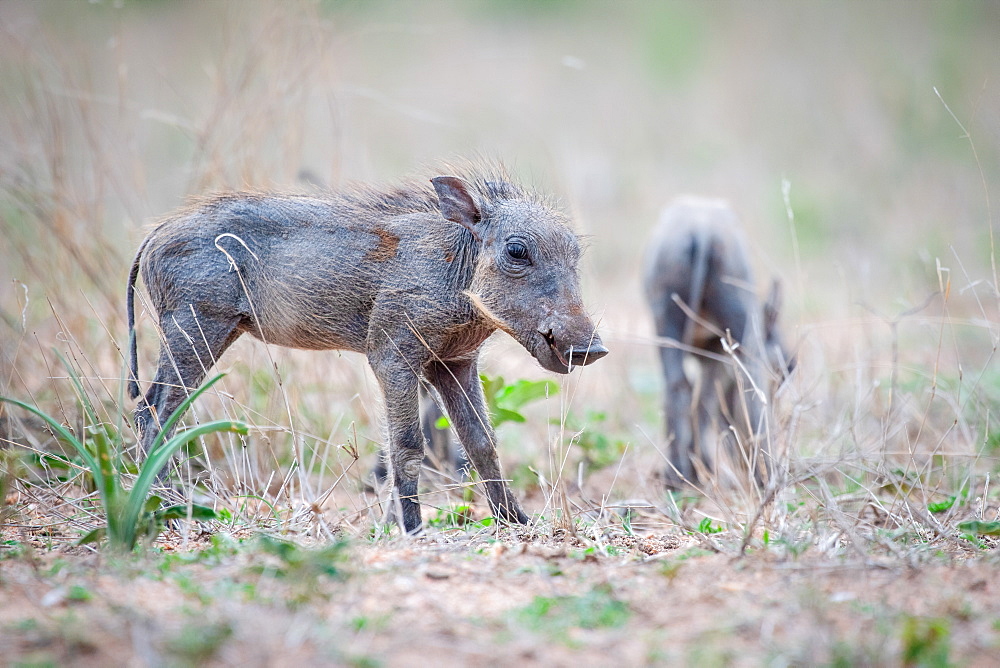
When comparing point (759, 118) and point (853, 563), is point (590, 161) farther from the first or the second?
point (853, 563)

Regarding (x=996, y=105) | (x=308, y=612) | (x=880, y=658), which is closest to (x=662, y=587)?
(x=880, y=658)

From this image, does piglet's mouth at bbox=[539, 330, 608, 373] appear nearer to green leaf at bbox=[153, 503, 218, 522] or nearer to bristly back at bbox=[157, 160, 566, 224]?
bristly back at bbox=[157, 160, 566, 224]

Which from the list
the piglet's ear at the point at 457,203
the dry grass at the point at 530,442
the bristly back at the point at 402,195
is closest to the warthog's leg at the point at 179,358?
the dry grass at the point at 530,442

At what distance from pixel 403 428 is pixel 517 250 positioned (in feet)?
2.67

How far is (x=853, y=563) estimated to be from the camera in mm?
2555

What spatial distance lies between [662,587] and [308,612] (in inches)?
39.2

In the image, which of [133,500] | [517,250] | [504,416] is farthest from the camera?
[504,416]

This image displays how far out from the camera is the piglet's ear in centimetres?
333

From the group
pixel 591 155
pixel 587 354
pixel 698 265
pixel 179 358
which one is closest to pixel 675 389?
pixel 698 265

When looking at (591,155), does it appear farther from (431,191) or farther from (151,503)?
(151,503)

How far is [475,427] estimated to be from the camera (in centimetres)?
357

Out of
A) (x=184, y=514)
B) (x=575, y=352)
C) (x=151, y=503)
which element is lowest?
(x=184, y=514)

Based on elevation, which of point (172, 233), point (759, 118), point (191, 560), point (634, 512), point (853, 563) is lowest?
point (634, 512)

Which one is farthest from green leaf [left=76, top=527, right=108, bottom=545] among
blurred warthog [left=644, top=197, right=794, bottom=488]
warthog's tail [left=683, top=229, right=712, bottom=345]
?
warthog's tail [left=683, top=229, right=712, bottom=345]
